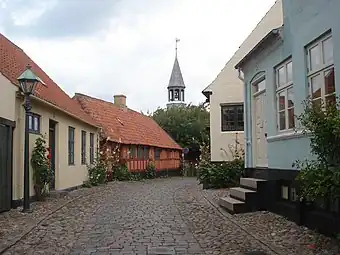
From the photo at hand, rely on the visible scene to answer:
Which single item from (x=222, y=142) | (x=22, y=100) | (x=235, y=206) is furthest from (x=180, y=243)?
(x=222, y=142)

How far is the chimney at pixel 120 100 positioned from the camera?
1464 inches

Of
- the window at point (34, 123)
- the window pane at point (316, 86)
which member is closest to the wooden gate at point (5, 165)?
the window at point (34, 123)

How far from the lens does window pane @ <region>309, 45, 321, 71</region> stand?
29.6ft

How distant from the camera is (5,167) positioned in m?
11.7

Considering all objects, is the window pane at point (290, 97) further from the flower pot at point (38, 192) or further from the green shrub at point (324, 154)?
the flower pot at point (38, 192)

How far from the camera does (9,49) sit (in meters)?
17.8

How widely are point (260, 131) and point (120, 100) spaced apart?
24744mm

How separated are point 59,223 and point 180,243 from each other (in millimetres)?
3406

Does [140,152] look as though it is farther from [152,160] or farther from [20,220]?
[20,220]

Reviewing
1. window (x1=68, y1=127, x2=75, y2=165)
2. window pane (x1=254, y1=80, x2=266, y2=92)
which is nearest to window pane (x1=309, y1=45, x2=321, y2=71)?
window pane (x1=254, y1=80, x2=266, y2=92)

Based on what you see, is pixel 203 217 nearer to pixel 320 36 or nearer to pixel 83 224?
pixel 83 224

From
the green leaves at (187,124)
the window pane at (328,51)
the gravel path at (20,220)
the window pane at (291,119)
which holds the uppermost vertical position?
the green leaves at (187,124)

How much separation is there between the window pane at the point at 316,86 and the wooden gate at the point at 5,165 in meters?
6.85

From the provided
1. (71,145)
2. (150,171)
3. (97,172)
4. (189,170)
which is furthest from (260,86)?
(189,170)
